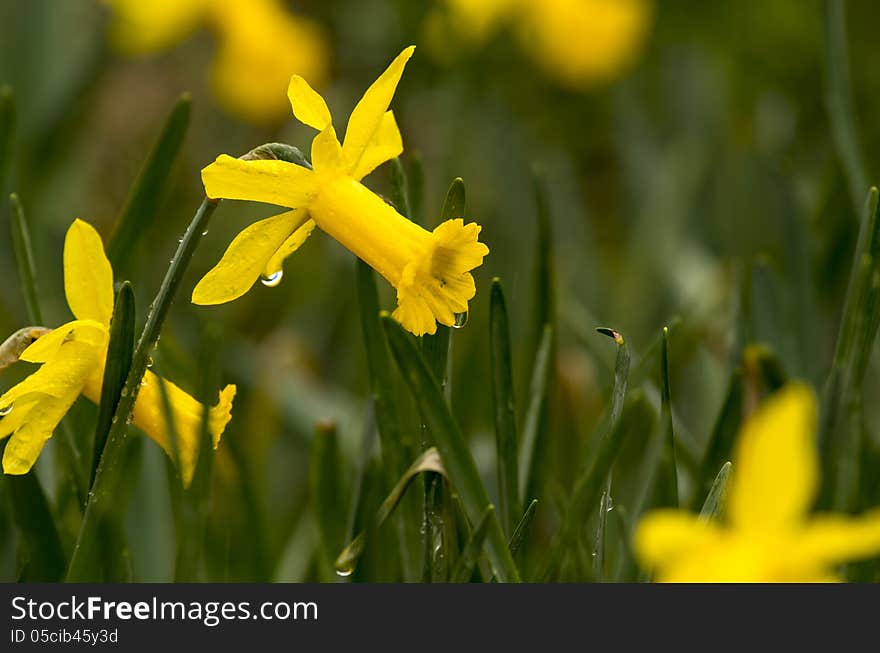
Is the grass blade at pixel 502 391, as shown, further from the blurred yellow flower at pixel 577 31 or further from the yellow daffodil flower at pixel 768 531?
the blurred yellow flower at pixel 577 31

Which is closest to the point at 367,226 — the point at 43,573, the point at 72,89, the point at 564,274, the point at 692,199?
the point at 43,573

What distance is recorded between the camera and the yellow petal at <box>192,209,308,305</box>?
31.4 inches

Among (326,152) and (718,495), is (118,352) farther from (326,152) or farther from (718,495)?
(718,495)

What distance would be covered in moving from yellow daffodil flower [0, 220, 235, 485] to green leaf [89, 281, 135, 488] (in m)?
0.02

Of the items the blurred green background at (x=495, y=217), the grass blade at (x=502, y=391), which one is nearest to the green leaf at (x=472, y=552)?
the grass blade at (x=502, y=391)

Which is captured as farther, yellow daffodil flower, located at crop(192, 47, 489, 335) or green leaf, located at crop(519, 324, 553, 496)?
green leaf, located at crop(519, 324, 553, 496)

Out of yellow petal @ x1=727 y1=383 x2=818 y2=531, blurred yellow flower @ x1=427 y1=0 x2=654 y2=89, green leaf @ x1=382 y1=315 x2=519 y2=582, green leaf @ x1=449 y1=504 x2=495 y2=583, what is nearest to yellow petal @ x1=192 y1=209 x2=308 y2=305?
green leaf @ x1=382 y1=315 x2=519 y2=582

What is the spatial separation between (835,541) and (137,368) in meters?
0.53

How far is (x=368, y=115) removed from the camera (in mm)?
823

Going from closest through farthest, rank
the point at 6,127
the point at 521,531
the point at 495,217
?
the point at 521,531, the point at 6,127, the point at 495,217

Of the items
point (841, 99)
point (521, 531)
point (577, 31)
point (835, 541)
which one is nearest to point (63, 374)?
point (521, 531)

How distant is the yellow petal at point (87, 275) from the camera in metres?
0.85

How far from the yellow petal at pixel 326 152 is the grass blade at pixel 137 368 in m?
0.08

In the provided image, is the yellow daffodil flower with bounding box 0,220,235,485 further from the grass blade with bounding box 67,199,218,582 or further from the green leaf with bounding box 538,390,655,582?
the green leaf with bounding box 538,390,655,582
